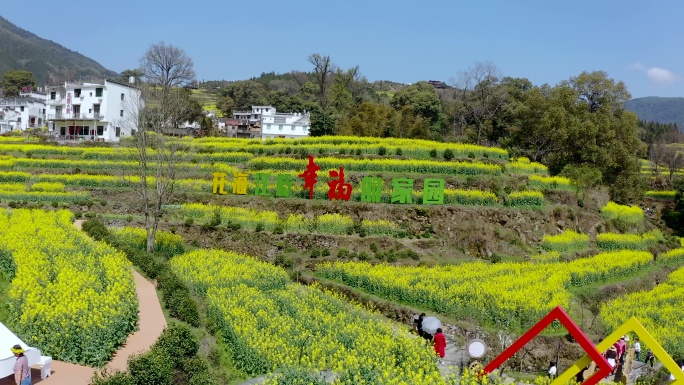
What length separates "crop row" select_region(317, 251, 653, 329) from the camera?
17.8 meters

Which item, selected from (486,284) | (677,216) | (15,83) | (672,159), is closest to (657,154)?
(672,159)

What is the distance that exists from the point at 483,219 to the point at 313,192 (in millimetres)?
9307

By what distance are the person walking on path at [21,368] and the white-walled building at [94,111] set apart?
146 ft

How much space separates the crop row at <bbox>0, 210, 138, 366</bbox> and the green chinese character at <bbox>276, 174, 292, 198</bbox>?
1232 centimetres

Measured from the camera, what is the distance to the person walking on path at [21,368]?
907 cm

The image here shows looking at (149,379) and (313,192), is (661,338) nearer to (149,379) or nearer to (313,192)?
(149,379)

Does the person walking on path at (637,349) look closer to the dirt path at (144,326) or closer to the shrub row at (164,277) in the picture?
the shrub row at (164,277)

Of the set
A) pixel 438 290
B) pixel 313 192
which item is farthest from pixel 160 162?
pixel 438 290

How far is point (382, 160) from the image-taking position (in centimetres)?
3344

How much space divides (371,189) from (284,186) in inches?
196

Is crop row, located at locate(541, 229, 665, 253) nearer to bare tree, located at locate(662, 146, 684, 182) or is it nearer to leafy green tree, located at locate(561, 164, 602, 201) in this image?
leafy green tree, located at locate(561, 164, 602, 201)

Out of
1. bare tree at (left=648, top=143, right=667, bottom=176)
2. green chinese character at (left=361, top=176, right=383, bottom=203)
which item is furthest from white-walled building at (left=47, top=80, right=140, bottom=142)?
bare tree at (left=648, top=143, right=667, bottom=176)

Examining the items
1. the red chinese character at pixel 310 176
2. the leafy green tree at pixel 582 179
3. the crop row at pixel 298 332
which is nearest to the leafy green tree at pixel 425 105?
the leafy green tree at pixel 582 179

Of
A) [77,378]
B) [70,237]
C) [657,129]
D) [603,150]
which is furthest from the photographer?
[657,129]
